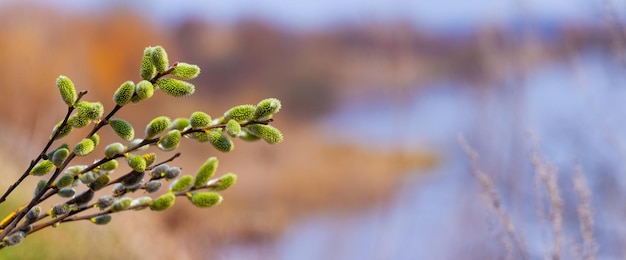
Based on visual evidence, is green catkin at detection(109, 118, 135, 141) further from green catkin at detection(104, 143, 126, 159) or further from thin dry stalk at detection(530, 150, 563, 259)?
thin dry stalk at detection(530, 150, 563, 259)

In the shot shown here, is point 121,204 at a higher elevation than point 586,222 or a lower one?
higher

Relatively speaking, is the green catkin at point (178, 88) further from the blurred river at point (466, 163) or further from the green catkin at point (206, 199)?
the blurred river at point (466, 163)

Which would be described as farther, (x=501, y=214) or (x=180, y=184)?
(x=501, y=214)

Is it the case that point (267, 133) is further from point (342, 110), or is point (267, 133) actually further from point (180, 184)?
point (342, 110)

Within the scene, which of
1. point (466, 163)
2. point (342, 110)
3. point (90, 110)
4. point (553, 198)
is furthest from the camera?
point (342, 110)

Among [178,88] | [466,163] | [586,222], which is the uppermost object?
[178,88]

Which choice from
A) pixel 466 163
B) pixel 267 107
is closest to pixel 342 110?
pixel 466 163

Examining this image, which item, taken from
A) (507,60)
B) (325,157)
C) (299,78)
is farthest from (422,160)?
(507,60)

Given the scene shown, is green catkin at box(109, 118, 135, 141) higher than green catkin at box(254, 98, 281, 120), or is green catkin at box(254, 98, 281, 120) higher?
green catkin at box(109, 118, 135, 141)

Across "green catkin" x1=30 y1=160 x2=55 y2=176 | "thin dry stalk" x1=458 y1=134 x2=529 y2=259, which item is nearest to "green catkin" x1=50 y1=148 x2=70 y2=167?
"green catkin" x1=30 y1=160 x2=55 y2=176
